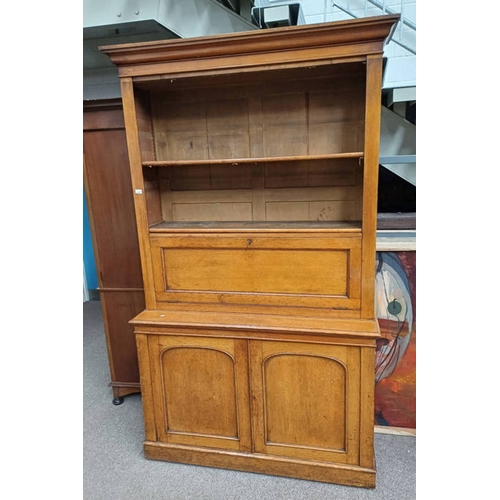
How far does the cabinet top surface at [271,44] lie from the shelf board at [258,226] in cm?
74

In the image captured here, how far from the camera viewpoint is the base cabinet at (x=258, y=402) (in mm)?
1692

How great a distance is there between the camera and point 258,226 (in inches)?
72.3

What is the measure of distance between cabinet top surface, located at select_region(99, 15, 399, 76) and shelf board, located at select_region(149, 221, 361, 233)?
0.74 metres

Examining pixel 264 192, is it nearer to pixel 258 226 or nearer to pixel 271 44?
pixel 258 226

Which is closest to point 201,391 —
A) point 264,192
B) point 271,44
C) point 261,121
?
point 264,192

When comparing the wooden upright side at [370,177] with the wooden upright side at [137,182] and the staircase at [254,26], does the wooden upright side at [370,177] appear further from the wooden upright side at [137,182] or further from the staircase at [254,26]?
the wooden upright side at [137,182]

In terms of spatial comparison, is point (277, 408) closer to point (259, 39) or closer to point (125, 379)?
point (125, 379)

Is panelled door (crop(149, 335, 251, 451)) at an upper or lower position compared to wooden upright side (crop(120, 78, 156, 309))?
lower

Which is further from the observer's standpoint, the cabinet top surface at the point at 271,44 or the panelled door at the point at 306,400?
the panelled door at the point at 306,400

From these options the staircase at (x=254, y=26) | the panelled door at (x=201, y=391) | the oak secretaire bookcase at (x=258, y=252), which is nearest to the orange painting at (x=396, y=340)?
the oak secretaire bookcase at (x=258, y=252)

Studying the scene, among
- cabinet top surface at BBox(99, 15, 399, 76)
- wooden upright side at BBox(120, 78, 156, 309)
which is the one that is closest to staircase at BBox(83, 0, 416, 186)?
cabinet top surface at BBox(99, 15, 399, 76)

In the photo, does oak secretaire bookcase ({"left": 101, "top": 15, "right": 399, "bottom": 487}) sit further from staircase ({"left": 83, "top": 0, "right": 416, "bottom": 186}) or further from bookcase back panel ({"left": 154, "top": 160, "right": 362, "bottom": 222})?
staircase ({"left": 83, "top": 0, "right": 416, "bottom": 186})

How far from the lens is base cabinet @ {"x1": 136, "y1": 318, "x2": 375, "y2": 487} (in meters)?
1.69

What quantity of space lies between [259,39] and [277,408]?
1.71 metres
